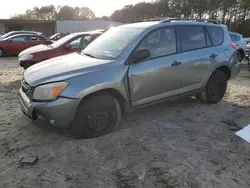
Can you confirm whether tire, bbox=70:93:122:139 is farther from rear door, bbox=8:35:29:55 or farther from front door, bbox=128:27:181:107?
rear door, bbox=8:35:29:55

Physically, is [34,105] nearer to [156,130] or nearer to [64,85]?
[64,85]

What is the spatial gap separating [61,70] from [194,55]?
101 inches

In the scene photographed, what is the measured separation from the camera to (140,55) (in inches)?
163

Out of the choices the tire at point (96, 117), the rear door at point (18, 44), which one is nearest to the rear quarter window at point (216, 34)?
the tire at point (96, 117)

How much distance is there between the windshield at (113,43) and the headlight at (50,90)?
100 cm

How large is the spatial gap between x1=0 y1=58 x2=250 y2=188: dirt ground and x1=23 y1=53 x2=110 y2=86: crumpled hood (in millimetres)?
933

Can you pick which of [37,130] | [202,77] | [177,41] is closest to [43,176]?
[37,130]

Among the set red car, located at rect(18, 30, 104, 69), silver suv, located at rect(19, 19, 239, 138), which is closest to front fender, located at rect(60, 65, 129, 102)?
silver suv, located at rect(19, 19, 239, 138)

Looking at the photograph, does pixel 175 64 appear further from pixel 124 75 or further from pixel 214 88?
pixel 214 88

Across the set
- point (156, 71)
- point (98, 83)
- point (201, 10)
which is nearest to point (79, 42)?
point (156, 71)

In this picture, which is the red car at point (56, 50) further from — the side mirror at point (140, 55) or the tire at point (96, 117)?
the tire at point (96, 117)

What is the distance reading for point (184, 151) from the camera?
145 inches

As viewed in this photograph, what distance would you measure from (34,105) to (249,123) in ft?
12.2

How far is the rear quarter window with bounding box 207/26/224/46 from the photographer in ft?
18.0
